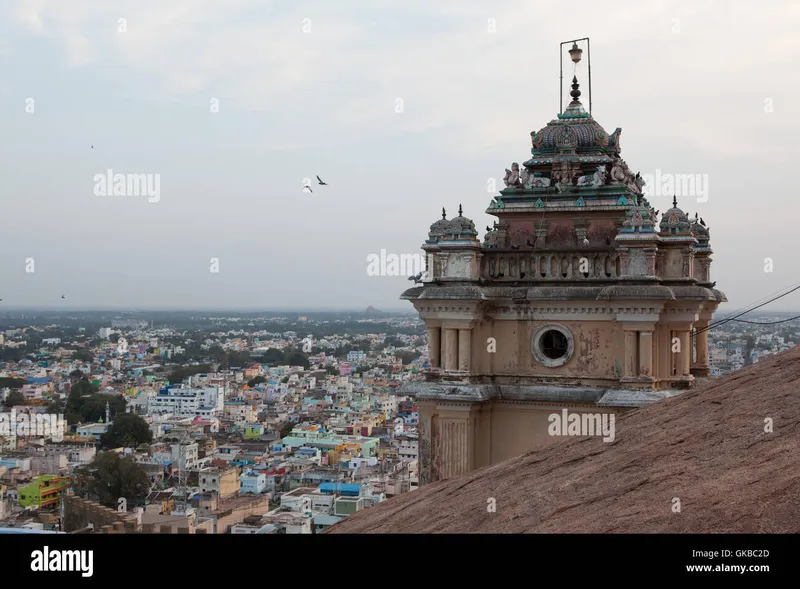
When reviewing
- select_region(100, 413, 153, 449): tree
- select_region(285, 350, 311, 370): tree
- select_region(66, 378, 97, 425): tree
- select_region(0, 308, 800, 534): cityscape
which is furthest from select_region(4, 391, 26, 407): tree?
select_region(285, 350, 311, 370): tree

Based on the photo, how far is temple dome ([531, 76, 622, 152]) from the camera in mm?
17609

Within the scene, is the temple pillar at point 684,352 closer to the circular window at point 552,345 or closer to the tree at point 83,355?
the circular window at point 552,345

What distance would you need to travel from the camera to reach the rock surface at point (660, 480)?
6121 millimetres

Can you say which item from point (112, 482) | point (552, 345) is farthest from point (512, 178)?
point (112, 482)

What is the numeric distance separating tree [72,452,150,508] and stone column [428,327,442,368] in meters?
36.9

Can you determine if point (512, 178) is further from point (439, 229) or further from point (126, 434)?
point (126, 434)

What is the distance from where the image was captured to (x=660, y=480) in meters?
7.11

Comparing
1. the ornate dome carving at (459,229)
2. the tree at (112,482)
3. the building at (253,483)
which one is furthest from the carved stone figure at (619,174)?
the building at (253,483)

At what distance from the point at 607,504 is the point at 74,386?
291 feet

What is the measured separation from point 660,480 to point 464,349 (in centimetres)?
896

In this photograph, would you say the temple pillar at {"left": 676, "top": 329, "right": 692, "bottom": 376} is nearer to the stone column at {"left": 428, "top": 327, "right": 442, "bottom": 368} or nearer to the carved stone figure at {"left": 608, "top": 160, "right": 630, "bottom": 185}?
the carved stone figure at {"left": 608, "top": 160, "right": 630, "bottom": 185}
